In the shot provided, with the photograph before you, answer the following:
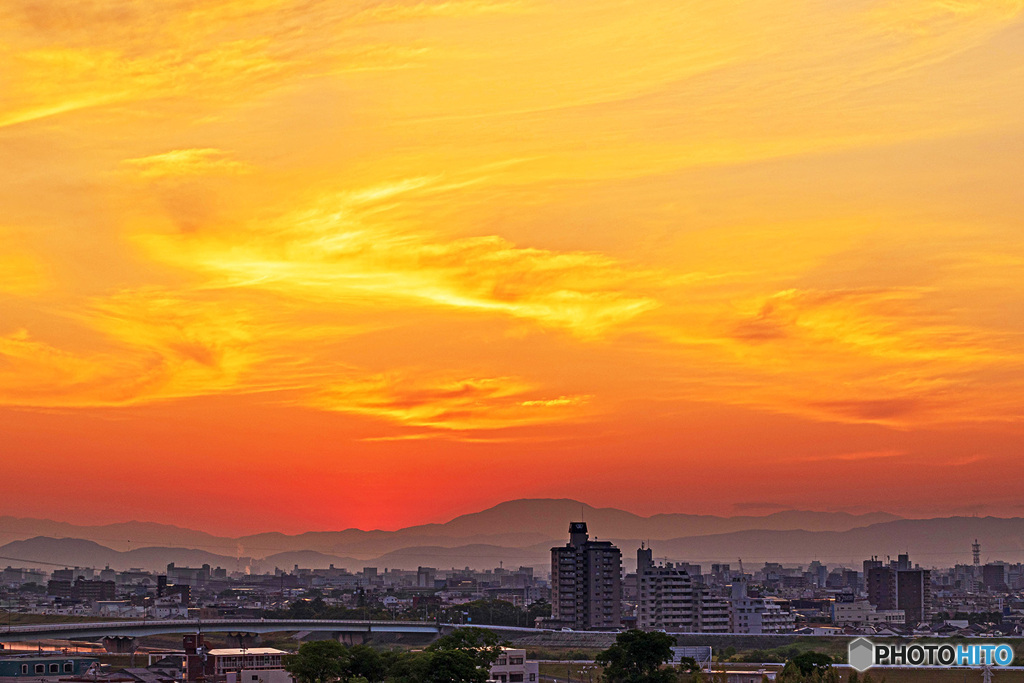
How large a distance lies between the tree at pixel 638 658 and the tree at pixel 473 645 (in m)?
7.57

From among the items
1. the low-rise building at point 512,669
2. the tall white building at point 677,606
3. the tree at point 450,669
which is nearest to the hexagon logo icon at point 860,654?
the low-rise building at point 512,669

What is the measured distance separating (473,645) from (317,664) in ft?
28.3

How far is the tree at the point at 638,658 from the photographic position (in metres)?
73.3

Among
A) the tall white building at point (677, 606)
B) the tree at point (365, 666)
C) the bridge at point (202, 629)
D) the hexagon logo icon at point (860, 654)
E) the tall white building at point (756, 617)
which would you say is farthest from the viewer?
the tall white building at point (756, 617)

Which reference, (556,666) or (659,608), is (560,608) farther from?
(556,666)

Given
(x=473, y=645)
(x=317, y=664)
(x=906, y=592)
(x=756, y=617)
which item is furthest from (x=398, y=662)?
(x=906, y=592)

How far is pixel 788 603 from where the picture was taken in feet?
608

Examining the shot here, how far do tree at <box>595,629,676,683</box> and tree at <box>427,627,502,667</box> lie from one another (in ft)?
24.8

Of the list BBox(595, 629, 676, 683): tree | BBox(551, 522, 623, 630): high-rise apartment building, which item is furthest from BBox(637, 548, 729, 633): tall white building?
BBox(595, 629, 676, 683): tree

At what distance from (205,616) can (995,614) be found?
10946 centimetres

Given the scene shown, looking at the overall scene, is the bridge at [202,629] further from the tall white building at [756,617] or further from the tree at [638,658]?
the tree at [638,658]

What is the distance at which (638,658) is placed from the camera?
243 ft

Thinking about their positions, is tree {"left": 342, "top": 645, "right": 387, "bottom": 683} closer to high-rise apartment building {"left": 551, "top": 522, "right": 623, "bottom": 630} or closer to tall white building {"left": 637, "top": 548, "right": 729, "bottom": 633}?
tall white building {"left": 637, "top": 548, "right": 729, "bottom": 633}

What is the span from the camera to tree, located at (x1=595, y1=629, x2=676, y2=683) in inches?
2886
